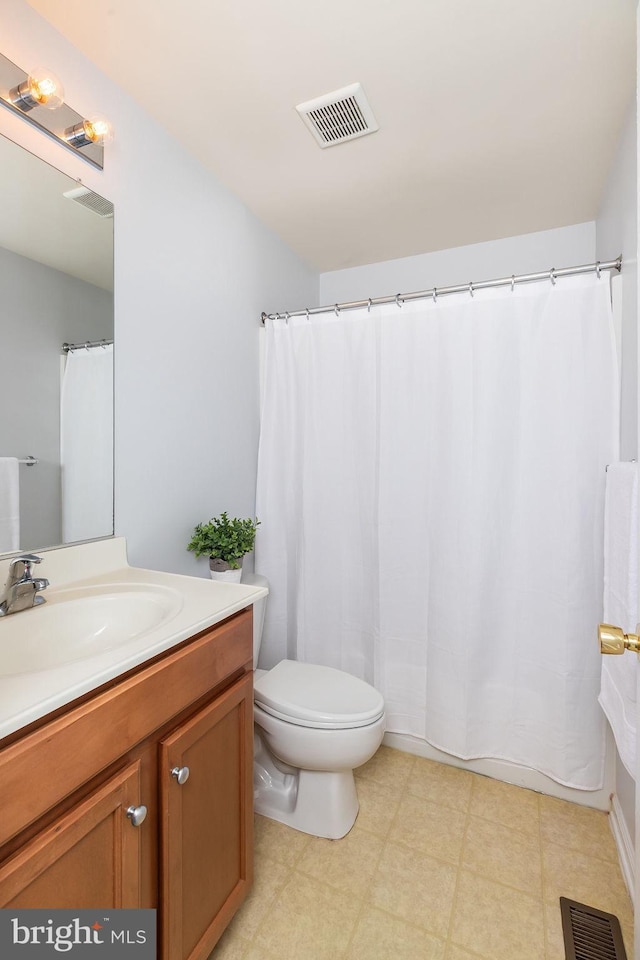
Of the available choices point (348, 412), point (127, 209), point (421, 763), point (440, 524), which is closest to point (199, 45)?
point (127, 209)

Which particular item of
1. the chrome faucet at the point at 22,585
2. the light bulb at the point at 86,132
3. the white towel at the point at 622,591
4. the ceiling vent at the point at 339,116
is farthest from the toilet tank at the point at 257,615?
the ceiling vent at the point at 339,116

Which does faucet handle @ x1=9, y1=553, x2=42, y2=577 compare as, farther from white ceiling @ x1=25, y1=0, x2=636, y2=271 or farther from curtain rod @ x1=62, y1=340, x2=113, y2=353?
white ceiling @ x1=25, y1=0, x2=636, y2=271

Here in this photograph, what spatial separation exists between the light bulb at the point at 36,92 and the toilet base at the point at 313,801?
2.03 meters

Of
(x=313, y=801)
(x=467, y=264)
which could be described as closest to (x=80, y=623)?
(x=313, y=801)

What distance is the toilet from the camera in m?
1.44

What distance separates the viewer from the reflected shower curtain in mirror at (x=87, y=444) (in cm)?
130

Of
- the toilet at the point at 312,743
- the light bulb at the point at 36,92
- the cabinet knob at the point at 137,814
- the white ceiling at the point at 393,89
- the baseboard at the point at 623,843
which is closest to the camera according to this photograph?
the cabinet knob at the point at 137,814

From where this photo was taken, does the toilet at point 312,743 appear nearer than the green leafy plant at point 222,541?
Yes

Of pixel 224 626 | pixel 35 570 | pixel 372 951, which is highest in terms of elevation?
pixel 35 570

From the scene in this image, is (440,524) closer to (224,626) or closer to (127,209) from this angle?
(224,626)

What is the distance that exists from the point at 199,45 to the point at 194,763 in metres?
1.84

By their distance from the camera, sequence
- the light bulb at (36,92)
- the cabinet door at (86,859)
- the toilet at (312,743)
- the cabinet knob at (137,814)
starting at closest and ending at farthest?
1. the cabinet door at (86,859)
2. the cabinet knob at (137,814)
3. the light bulb at (36,92)
4. the toilet at (312,743)

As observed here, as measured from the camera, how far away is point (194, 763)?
989 mm

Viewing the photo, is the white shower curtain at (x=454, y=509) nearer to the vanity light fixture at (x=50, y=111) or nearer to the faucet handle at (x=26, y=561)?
the vanity light fixture at (x=50, y=111)
